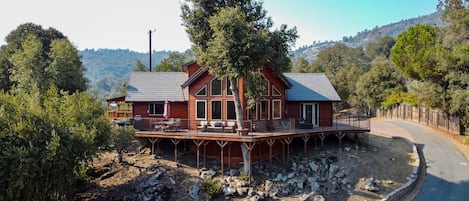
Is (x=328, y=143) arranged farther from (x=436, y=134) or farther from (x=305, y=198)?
(x=436, y=134)

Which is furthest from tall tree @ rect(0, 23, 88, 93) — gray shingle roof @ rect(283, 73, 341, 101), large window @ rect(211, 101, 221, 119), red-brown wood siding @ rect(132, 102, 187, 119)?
gray shingle roof @ rect(283, 73, 341, 101)

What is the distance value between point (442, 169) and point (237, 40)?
1459 centimetres

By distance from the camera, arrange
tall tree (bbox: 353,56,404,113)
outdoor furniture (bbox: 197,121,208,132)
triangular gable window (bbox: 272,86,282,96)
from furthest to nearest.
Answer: tall tree (bbox: 353,56,404,113) → triangular gable window (bbox: 272,86,282,96) → outdoor furniture (bbox: 197,121,208,132)

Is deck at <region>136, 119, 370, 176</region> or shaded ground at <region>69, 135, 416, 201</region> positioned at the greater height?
deck at <region>136, 119, 370, 176</region>

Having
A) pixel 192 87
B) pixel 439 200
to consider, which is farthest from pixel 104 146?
pixel 439 200

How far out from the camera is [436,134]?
1065 inches

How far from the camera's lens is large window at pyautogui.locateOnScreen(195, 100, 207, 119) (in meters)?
20.4

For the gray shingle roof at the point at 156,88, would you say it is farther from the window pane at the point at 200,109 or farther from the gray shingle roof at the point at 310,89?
the gray shingle roof at the point at 310,89

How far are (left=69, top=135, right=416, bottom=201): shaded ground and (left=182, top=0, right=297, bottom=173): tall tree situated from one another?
3368 mm

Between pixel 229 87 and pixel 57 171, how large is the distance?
10.3m

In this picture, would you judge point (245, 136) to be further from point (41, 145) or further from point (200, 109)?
point (41, 145)

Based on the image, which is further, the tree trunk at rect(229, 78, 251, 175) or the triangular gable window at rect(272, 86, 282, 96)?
the triangular gable window at rect(272, 86, 282, 96)

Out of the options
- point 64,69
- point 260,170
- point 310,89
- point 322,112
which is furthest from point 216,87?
point 64,69

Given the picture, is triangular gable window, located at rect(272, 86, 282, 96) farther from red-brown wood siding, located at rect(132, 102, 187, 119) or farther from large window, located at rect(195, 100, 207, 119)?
red-brown wood siding, located at rect(132, 102, 187, 119)
